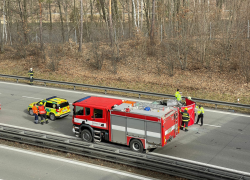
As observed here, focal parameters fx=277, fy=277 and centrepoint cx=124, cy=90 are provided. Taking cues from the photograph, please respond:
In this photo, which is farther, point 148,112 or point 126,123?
point 126,123

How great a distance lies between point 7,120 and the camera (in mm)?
17609

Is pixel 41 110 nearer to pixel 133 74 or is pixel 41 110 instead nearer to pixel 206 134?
pixel 206 134

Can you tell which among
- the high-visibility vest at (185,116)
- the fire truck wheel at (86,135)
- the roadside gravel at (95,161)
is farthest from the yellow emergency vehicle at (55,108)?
the high-visibility vest at (185,116)

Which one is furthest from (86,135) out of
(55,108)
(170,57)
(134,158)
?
(170,57)

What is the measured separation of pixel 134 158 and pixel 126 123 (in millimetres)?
1779

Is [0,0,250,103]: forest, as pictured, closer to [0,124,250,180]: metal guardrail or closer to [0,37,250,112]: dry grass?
[0,37,250,112]: dry grass

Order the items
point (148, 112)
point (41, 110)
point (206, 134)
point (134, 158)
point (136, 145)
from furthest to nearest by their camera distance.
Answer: point (41, 110) < point (206, 134) < point (136, 145) < point (148, 112) < point (134, 158)

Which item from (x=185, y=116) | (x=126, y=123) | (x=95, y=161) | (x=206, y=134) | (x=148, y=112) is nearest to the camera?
(x=148, y=112)

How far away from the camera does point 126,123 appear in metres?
12.6

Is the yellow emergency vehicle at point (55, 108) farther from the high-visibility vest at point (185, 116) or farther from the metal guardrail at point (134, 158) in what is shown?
the high-visibility vest at point (185, 116)

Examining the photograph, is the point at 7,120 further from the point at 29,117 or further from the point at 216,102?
the point at 216,102

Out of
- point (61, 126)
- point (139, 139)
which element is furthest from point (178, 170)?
point (61, 126)

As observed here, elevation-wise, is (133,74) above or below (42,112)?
above

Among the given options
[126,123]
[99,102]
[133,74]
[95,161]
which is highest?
[133,74]
